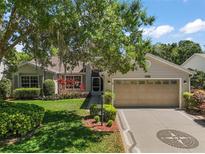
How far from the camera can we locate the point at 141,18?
15.3 m

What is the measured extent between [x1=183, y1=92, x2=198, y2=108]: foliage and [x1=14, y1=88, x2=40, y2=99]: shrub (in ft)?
52.1

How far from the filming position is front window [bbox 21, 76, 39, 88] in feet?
103

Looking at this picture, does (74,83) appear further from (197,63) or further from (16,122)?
(16,122)

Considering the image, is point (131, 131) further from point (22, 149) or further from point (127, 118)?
point (22, 149)

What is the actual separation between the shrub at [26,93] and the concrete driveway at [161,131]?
12.3 metres

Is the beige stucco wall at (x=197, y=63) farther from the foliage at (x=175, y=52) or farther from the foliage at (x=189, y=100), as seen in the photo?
the foliage at (x=189, y=100)

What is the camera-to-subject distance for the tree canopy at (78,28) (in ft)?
38.1

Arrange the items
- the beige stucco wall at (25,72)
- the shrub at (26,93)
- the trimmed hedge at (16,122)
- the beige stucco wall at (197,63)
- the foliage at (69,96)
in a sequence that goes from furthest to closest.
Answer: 1. the beige stucco wall at (197,63)
2. the beige stucco wall at (25,72)
3. the shrub at (26,93)
4. the foliage at (69,96)
5. the trimmed hedge at (16,122)

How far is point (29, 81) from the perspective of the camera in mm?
31547

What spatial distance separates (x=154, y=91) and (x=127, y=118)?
20.9 ft

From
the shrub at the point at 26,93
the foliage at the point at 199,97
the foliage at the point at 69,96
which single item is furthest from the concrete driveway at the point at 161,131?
the shrub at the point at 26,93

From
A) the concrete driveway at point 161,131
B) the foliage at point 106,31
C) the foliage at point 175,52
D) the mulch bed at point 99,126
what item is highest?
the foliage at point 175,52

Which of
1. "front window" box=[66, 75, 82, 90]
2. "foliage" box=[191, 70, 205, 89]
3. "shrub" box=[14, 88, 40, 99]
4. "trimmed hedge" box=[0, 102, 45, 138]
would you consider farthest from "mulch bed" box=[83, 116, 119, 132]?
"foliage" box=[191, 70, 205, 89]

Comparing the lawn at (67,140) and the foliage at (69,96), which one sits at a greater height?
the foliage at (69,96)
